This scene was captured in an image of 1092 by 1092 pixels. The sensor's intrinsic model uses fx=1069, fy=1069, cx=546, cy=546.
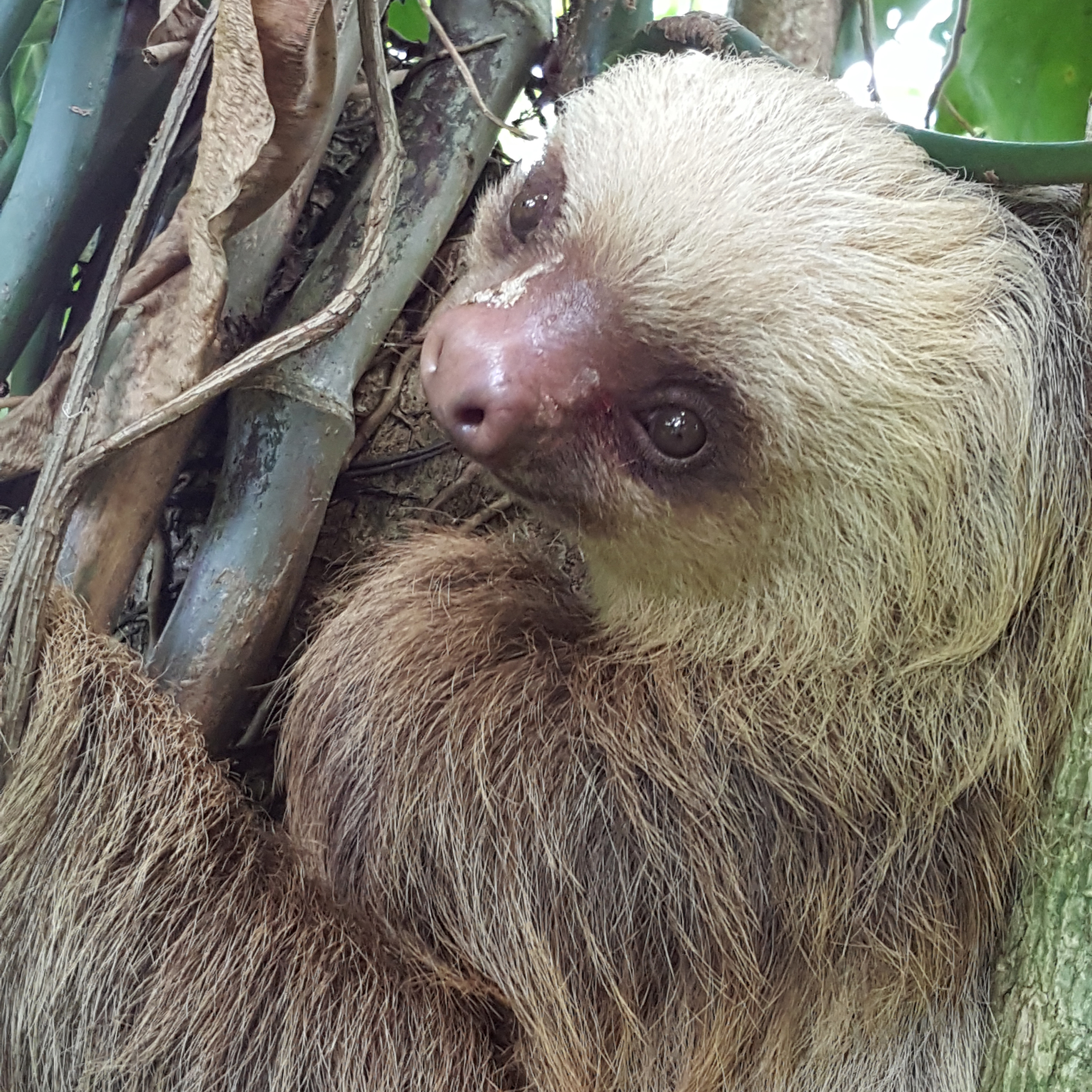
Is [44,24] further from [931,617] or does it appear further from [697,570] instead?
[931,617]

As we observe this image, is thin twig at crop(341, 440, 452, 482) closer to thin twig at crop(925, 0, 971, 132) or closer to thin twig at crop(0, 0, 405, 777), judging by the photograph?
thin twig at crop(0, 0, 405, 777)

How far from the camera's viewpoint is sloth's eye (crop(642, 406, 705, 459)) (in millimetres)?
1979

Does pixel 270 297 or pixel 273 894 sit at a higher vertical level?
pixel 270 297

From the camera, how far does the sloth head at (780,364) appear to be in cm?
191

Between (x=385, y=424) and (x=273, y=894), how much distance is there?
3.75 feet

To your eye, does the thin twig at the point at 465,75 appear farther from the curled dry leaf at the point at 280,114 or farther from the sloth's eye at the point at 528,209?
the curled dry leaf at the point at 280,114

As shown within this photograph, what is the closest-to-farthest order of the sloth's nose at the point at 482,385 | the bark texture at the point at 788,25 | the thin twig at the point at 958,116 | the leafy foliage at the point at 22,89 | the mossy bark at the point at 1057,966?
1. the mossy bark at the point at 1057,966
2. the sloth's nose at the point at 482,385
3. the leafy foliage at the point at 22,89
4. the thin twig at the point at 958,116
5. the bark texture at the point at 788,25

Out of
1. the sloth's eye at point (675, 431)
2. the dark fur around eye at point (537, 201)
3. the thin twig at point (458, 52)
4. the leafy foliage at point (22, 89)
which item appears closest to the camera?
Answer: the sloth's eye at point (675, 431)

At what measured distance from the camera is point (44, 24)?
2.64 meters

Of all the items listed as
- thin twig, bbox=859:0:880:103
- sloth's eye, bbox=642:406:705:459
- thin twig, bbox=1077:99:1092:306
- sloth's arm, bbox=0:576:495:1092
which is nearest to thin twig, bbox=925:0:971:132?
thin twig, bbox=859:0:880:103

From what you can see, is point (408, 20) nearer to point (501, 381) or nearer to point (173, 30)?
point (173, 30)

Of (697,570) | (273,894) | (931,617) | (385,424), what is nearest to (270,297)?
(385,424)

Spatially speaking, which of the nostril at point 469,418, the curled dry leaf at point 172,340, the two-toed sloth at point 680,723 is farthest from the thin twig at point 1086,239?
the curled dry leaf at point 172,340

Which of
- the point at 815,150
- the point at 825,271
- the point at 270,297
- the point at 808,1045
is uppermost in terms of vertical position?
the point at 815,150
